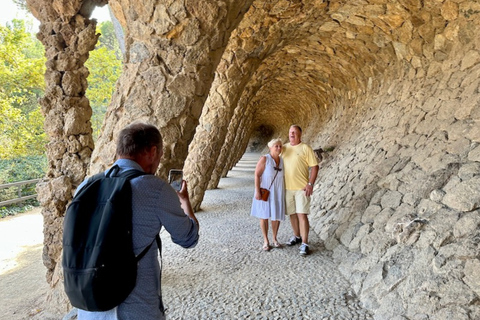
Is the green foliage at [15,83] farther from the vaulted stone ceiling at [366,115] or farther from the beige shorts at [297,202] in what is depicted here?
the beige shorts at [297,202]

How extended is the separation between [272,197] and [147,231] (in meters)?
2.51

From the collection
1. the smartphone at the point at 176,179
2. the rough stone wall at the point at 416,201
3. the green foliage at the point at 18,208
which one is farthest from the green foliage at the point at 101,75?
the smartphone at the point at 176,179

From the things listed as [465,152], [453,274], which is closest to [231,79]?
[465,152]

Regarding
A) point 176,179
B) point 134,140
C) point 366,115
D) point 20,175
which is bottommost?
point 20,175

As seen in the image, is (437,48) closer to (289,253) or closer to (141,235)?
(289,253)

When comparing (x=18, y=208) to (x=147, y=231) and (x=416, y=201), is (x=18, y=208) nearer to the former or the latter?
(x=147, y=231)

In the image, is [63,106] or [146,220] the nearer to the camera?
[146,220]

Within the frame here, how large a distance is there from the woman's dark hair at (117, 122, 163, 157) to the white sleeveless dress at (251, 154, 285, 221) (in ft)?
7.96

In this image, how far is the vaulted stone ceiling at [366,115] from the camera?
8.00ft

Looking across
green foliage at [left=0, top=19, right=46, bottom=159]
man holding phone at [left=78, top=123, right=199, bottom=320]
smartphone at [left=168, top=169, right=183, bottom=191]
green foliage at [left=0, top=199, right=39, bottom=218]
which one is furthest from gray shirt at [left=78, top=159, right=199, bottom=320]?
green foliage at [left=0, top=199, right=39, bottom=218]

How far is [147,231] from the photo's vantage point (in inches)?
49.9

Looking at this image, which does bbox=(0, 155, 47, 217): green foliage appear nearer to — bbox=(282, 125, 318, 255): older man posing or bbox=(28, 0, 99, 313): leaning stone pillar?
bbox=(28, 0, 99, 313): leaning stone pillar

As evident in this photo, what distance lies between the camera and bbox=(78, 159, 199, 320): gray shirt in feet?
4.05

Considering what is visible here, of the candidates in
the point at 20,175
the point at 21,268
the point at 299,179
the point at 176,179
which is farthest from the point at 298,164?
the point at 20,175
